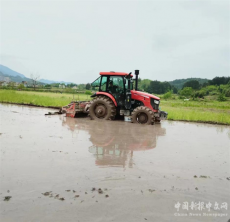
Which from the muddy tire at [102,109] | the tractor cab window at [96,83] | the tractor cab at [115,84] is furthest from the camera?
the tractor cab window at [96,83]

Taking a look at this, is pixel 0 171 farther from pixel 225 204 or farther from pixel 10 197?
pixel 225 204

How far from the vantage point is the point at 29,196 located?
10.5 ft

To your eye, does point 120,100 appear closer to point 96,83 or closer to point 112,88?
point 112,88

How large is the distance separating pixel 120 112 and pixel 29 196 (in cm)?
775

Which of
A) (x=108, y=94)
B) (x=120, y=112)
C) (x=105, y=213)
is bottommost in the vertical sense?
(x=105, y=213)

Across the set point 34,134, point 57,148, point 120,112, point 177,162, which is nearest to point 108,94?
point 120,112

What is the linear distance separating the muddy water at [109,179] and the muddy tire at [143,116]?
3111mm

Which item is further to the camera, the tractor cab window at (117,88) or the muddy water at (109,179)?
the tractor cab window at (117,88)

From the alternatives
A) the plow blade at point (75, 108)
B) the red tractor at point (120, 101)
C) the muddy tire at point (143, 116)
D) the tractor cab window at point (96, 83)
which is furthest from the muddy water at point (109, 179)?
the tractor cab window at point (96, 83)

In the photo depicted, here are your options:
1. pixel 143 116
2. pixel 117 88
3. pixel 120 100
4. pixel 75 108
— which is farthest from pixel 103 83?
pixel 143 116

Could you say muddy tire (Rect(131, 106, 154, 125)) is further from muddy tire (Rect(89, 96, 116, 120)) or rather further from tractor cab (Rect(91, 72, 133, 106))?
muddy tire (Rect(89, 96, 116, 120))

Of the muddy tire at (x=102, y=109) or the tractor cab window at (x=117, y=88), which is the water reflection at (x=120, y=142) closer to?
the muddy tire at (x=102, y=109)

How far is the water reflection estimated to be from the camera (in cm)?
499

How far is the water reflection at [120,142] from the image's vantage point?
16.4 ft
